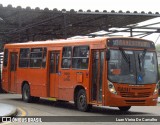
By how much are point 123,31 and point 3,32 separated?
7.67m

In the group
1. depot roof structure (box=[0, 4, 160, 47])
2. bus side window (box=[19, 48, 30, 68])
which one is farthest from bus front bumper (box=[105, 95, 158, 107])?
depot roof structure (box=[0, 4, 160, 47])

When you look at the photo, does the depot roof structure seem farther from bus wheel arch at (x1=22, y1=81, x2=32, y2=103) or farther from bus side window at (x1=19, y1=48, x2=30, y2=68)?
bus wheel arch at (x1=22, y1=81, x2=32, y2=103)

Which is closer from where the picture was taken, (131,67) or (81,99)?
(131,67)

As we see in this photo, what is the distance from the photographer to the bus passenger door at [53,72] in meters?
19.9

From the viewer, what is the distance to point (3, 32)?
30625 millimetres

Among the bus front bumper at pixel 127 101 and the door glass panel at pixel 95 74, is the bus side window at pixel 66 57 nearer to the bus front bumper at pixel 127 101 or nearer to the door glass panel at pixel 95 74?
the door glass panel at pixel 95 74

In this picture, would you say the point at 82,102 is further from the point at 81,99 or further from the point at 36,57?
the point at 36,57

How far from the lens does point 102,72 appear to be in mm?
16625

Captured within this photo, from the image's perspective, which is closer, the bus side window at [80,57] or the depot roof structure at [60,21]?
the bus side window at [80,57]

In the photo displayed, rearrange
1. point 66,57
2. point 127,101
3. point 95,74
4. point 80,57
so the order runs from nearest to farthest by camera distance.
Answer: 1. point 127,101
2. point 95,74
3. point 80,57
4. point 66,57

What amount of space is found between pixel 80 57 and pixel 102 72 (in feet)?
5.62

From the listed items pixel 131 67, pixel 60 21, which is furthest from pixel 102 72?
pixel 60 21

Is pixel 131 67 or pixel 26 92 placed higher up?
pixel 131 67

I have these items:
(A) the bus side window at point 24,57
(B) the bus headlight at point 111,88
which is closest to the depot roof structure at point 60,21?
(A) the bus side window at point 24,57
